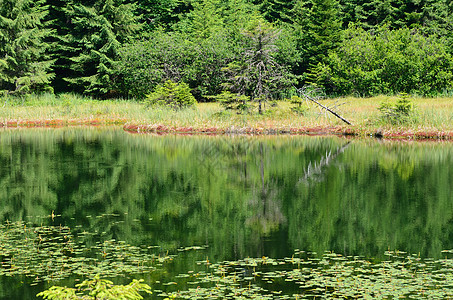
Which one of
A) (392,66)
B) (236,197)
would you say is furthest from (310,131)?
(236,197)

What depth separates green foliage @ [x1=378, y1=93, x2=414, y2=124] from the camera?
28984 millimetres

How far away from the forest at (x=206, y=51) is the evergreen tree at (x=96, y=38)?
0.09 m

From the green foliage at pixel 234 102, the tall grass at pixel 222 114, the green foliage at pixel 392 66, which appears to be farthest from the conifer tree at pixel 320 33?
the green foliage at pixel 234 102

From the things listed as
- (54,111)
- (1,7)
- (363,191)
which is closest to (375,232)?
(363,191)

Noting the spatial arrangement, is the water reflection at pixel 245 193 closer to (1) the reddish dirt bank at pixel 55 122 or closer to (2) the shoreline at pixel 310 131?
(2) the shoreline at pixel 310 131

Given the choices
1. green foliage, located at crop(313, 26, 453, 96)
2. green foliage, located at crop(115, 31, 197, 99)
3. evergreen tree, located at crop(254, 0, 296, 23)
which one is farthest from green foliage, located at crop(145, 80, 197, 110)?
evergreen tree, located at crop(254, 0, 296, 23)

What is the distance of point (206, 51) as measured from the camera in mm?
47625

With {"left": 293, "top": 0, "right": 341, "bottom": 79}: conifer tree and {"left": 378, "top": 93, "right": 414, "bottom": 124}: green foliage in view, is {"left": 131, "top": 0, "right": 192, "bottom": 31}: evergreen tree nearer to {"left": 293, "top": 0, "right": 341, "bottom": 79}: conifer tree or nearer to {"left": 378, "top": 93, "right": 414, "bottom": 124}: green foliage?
{"left": 293, "top": 0, "right": 341, "bottom": 79}: conifer tree

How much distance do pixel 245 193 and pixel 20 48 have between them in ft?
125

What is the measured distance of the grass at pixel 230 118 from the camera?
30031 mm

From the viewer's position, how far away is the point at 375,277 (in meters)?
9.21

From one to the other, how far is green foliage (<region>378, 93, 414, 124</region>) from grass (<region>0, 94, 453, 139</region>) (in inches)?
10.6

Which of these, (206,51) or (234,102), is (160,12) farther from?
(234,102)

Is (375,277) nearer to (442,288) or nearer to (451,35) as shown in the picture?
(442,288)
